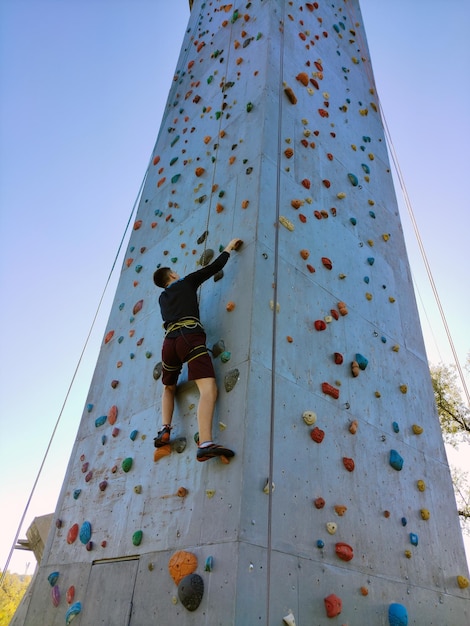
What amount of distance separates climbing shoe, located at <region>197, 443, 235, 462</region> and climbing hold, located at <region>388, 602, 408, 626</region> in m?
1.24

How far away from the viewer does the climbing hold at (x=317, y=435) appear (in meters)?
2.61

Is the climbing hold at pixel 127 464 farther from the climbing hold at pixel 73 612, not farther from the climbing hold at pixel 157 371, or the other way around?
the climbing hold at pixel 73 612

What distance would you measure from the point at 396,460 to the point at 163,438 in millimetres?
1532

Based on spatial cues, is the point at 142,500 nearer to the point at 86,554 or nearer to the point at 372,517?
the point at 86,554

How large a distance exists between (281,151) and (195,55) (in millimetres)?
3198

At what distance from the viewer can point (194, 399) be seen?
280 cm

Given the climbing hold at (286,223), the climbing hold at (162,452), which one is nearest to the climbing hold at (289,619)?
the climbing hold at (162,452)

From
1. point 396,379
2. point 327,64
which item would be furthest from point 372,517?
point 327,64

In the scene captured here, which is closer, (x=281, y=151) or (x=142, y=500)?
(x=142, y=500)

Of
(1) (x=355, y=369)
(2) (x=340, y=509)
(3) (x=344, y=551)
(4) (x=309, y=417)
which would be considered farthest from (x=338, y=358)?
(3) (x=344, y=551)

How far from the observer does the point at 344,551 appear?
238 cm

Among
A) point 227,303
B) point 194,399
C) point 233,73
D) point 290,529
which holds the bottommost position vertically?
point 290,529

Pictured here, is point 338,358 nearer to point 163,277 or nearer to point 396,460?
point 396,460

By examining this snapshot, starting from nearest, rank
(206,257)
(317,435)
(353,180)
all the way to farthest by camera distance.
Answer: (317,435), (206,257), (353,180)
